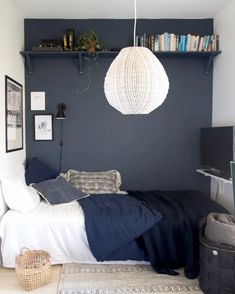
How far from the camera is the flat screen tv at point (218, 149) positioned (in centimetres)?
276

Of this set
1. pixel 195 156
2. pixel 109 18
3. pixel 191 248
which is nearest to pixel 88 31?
pixel 109 18

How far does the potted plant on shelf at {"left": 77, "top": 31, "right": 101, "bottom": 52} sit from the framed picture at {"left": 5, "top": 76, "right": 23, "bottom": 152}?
87 cm

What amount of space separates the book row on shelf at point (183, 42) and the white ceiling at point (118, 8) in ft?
0.86

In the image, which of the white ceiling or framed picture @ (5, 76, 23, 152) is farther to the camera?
the white ceiling

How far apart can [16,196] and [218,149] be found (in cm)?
210

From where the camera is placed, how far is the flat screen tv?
2760mm

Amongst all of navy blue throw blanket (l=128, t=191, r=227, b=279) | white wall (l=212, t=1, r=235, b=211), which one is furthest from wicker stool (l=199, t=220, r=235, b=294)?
white wall (l=212, t=1, r=235, b=211)

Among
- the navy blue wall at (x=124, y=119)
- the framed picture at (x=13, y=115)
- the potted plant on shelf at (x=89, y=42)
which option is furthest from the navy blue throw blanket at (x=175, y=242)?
the potted plant on shelf at (x=89, y=42)

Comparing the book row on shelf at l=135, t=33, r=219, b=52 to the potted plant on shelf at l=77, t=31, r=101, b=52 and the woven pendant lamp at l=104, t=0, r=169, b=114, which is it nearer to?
the potted plant on shelf at l=77, t=31, r=101, b=52

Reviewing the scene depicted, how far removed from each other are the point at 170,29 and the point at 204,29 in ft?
1.39

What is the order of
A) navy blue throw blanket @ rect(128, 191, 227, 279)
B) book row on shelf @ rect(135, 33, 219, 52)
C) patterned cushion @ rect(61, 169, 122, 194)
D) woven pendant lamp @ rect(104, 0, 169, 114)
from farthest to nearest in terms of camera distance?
book row on shelf @ rect(135, 33, 219, 52), patterned cushion @ rect(61, 169, 122, 194), navy blue throw blanket @ rect(128, 191, 227, 279), woven pendant lamp @ rect(104, 0, 169, 114)

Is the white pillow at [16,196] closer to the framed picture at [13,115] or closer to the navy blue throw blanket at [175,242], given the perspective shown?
the framed picture at [13,115]

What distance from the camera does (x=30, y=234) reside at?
95.9 inches

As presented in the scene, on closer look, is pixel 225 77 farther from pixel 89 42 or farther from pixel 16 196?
pixel 16 196
